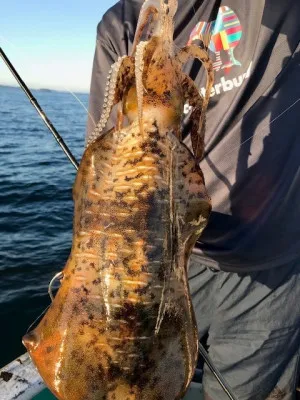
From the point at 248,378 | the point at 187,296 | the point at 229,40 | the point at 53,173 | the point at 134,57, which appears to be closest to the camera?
the point at 134,57

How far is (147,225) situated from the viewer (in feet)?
4.63

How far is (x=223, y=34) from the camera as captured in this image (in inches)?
93.7

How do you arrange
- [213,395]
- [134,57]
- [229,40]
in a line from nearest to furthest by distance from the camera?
[134,57] < [229,40] < [213,395]

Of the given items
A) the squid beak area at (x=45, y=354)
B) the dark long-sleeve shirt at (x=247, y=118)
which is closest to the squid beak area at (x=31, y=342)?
the squid beak area at (x=45, y=354)

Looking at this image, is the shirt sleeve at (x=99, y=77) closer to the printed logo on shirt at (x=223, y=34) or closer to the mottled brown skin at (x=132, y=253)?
the printed logo on shirt at (x=223, y=34)

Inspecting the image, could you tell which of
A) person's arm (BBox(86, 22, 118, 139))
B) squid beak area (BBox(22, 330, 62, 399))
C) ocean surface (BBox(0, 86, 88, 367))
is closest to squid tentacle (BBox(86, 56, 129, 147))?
squid beak area (BBox(22, 330, 62, 399))

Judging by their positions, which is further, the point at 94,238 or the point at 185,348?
the point at 185,348

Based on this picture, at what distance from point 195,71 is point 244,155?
62 centimetres

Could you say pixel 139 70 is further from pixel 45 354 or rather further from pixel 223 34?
pixel 223 34

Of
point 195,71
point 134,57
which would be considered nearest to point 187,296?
point 134,57

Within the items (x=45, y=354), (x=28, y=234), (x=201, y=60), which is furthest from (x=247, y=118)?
(x=28, y=234)

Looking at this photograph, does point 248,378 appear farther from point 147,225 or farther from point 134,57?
point 134,57

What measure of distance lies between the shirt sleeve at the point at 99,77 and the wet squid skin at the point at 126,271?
1.15m

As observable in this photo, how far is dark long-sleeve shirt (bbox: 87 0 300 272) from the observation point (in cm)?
226
